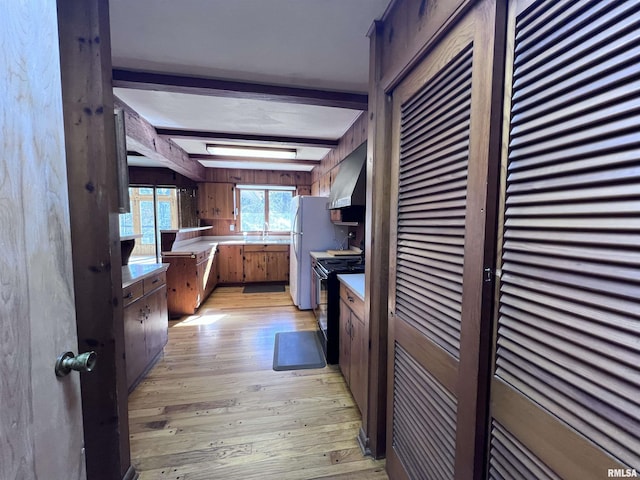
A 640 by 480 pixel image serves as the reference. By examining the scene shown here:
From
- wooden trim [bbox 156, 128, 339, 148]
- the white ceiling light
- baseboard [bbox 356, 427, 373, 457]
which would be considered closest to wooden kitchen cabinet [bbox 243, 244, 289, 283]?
the white ceiling light

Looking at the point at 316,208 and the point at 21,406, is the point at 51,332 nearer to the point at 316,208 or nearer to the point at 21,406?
the point at 21,406

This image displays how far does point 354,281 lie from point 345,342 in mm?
509

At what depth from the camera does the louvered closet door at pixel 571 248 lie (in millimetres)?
498

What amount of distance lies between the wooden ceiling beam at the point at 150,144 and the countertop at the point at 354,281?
2129 millimetres

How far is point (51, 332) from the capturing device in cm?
68

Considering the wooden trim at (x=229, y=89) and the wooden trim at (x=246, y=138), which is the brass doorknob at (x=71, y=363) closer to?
the wooden trim at (x=229, y=89)

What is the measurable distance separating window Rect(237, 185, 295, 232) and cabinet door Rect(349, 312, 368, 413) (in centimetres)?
453

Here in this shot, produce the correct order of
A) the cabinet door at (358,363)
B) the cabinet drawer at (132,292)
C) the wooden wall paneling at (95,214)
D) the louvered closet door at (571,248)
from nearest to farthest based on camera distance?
the louvered closet door at (571,248), the wooden wall paneling at (95,214), the cabinet door at (358,363), the cabinet drawer at (132,292)

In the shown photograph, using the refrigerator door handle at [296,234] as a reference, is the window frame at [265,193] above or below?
above

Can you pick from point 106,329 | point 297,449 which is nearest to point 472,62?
point 106,329

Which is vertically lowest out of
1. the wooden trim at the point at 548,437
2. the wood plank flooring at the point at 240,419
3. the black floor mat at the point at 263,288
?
the wood plank flooring at the point at 240,419

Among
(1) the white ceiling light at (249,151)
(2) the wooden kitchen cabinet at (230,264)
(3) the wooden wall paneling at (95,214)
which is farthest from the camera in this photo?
(2) the wooden kitchen cabinet at (230,264)

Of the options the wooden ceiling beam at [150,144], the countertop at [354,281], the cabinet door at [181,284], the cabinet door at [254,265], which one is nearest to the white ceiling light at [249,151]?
the wooden ceiling beam at [150,144]

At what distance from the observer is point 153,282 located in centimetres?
259
